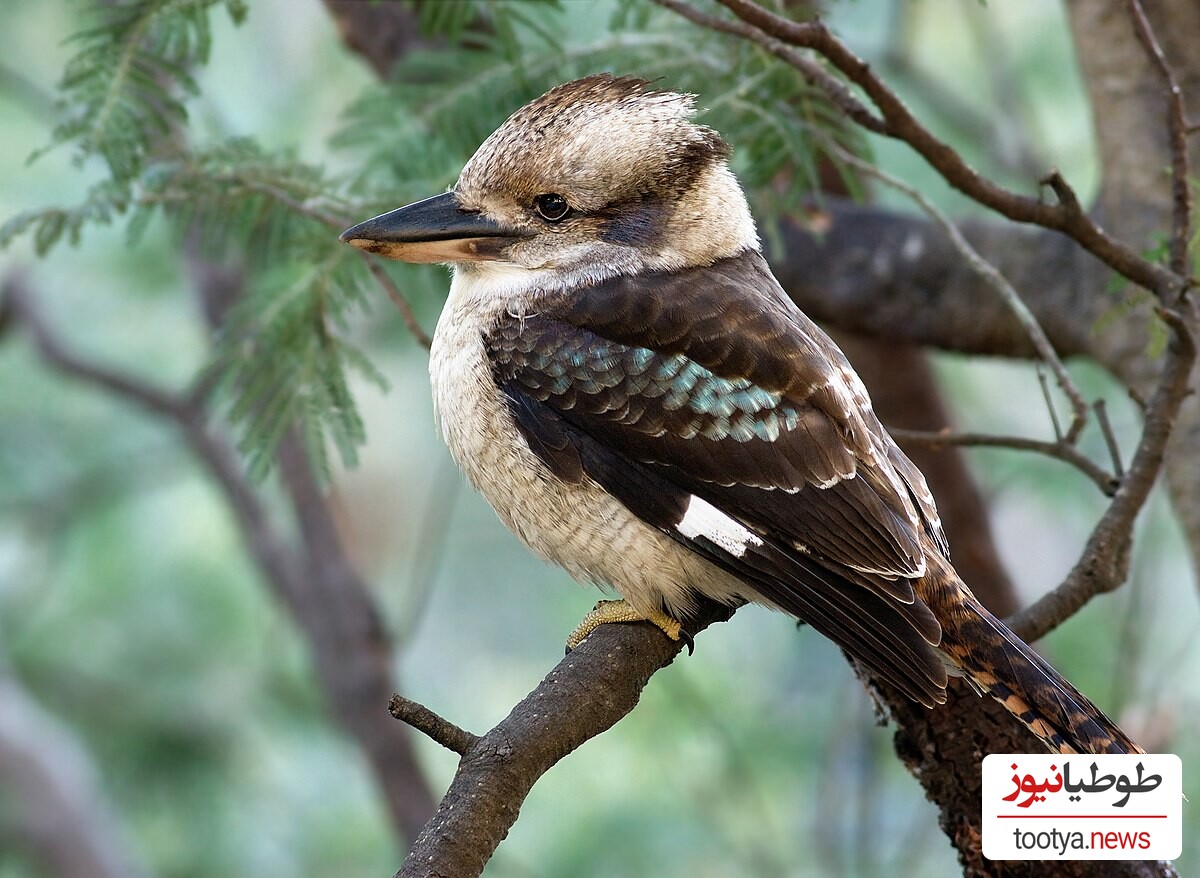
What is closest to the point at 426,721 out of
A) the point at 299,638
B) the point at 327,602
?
the point at 327,602

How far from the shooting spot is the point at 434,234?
2.25 m

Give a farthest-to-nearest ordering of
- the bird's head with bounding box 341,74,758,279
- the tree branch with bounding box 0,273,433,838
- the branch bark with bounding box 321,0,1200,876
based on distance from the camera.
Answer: the tree branch with bounding box 0,273,433,838
the bird's head with bounding box 341,74,758,279
the branch bark with bounding box 321,0,1200,876

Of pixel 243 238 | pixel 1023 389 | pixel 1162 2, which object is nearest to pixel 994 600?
pixel 1162 2

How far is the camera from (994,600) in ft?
13.0

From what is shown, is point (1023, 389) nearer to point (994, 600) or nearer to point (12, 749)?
point (994, 600)

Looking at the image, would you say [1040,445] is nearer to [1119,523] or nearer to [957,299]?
[1119,523]

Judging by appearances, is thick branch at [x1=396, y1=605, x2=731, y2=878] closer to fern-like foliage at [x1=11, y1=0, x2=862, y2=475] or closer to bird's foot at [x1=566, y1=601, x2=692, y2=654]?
bird's foot at [x1=566, y1=601, x2=692, y2=654]

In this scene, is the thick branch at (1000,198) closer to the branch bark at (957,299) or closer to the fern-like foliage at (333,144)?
the branch bark at (957,299)

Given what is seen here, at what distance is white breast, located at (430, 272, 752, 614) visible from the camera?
7.07 ft

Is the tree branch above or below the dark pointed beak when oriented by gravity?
above

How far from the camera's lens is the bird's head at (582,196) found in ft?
7.39

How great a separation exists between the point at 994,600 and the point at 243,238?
90.2 inches

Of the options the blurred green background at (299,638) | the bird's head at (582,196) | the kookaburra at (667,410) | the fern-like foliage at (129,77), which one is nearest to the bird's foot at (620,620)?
the kookaburra at (667,410)

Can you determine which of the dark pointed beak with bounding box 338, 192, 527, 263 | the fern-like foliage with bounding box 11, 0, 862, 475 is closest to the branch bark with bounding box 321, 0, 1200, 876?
the fern-like foliage with bounding box 11, 0, 862, 475
